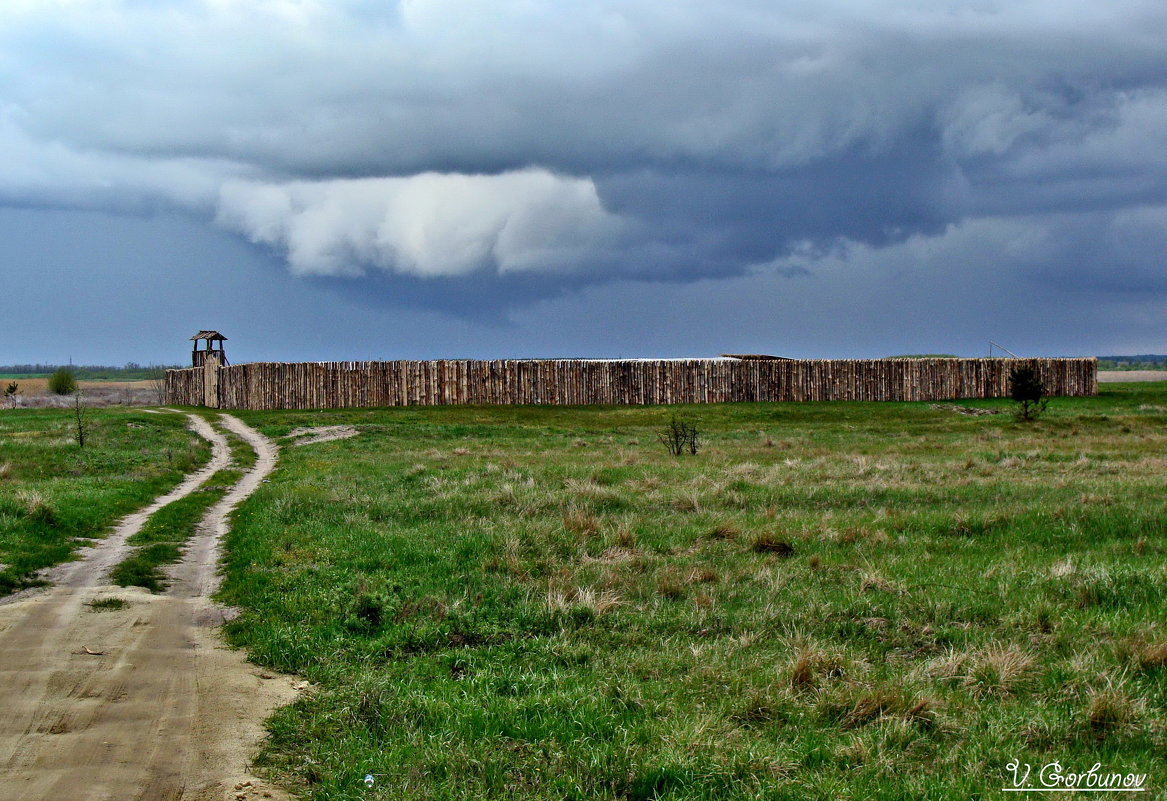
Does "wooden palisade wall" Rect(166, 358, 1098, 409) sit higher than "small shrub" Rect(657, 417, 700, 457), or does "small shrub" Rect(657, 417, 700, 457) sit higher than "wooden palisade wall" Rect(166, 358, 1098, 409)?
"wooden palisade wall" Rect(166, 358, 1098, 409)

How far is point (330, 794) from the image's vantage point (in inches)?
201

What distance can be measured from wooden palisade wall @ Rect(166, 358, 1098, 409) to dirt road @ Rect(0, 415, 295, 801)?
41146 millimetres

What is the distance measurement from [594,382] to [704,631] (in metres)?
44.2

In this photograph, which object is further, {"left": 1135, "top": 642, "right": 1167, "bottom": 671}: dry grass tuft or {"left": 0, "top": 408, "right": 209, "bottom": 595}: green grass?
{"left": 0, "top": 408, "right": 209, "bottom": 595}: green grass

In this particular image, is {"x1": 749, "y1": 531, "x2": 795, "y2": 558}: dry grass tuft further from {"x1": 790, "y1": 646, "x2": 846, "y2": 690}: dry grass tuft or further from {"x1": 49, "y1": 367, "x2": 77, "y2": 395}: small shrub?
{"x1": 49, "y1": 367, "x2": 77, "y2": 395}: small shrub

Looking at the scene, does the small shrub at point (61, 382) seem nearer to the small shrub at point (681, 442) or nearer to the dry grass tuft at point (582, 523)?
the small shrub at point (681, 442)

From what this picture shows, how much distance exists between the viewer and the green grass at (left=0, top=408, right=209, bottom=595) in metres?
12.5

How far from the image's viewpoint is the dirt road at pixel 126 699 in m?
5.20

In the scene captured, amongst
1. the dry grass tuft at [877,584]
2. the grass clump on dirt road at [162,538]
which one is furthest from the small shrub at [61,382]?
the dry grass tuft at [877,584]

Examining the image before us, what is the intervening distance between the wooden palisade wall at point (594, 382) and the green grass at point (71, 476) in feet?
43.3

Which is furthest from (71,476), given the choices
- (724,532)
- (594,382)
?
(594,382)

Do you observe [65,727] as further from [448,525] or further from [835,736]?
[448,525]

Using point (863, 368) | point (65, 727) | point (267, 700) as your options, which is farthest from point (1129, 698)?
point (863, 368)

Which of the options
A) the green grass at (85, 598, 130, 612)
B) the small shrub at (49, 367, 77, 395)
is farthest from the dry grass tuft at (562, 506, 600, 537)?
the small shrub at (49, 367, 77, 395)
